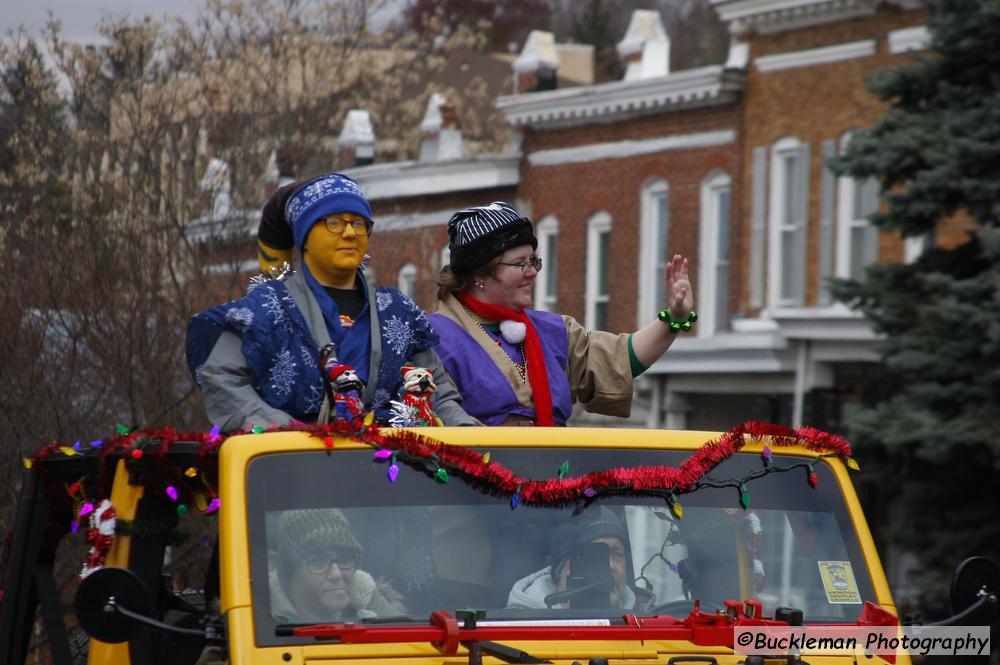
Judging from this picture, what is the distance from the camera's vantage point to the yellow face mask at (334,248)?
5.61 m

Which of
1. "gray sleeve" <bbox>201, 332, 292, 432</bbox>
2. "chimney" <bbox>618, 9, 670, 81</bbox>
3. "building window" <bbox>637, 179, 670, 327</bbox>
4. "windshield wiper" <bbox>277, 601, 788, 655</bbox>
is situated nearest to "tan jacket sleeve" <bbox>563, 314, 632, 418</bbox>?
"gray sleeve" <bbox>201, 332, 292, 432</bbox>

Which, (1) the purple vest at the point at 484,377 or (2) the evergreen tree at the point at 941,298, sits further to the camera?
(2) the evergreen tree at the point at 941,298

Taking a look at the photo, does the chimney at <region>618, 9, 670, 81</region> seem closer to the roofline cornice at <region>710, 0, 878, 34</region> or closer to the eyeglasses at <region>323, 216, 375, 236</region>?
the roofline cornice at <region>710, 0, 878, 34</region>

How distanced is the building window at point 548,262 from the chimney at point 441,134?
164cm

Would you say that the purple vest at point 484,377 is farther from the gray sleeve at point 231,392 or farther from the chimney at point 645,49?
the chimney at point 645,49

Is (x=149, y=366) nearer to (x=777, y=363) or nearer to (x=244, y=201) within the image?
(x=244, y=201)

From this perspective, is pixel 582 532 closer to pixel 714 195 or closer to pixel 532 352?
pixel 532 352

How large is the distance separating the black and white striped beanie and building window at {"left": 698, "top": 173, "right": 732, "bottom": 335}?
1894 cm

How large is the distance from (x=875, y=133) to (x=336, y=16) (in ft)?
18.3

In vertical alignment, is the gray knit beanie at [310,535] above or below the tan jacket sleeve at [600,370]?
below

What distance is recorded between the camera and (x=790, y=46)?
23.6m

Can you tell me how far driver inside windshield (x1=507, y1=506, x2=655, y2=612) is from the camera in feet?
15.2

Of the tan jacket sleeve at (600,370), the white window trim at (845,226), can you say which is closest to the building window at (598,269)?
the white window trim at (845,226)

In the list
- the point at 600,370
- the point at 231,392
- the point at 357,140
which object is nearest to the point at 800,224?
the point at 357,140
